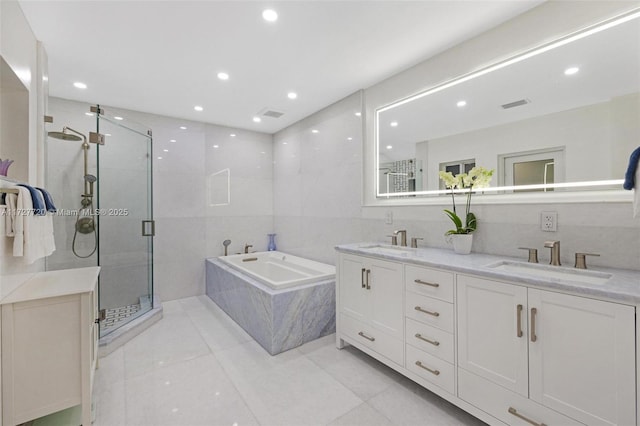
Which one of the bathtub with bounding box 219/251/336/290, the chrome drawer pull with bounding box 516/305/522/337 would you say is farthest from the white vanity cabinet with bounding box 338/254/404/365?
the bathtub with bounding box 219/251/336/290

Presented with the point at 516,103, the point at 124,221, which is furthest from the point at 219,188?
the point at 516,103

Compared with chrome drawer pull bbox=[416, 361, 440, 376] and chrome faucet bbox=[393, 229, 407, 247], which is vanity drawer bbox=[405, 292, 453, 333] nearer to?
chrome drawer pull bbox=[416, 361, 440, 376]

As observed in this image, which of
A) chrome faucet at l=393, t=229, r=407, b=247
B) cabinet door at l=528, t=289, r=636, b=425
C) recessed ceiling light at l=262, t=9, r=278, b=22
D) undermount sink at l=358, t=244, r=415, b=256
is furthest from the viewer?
Answer: chrome faucet at l=393, t=229, r=407, b=247

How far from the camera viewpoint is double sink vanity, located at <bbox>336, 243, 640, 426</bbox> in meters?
1.13

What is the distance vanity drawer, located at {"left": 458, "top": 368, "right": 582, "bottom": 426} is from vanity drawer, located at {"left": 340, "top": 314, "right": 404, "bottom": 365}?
17.6 inches

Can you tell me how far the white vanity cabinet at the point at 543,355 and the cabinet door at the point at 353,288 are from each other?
78 centimetres

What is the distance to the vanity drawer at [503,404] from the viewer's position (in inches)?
50.4

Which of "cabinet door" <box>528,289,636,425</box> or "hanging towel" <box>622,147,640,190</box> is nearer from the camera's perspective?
"cabinet door" <box>528,289,636,425</box>

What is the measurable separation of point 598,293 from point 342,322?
173 centimetres

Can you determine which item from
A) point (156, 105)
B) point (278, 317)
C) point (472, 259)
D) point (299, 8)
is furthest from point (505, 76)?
point (156, 105)

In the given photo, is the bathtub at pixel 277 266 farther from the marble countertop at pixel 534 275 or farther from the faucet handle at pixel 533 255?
the faucet handle at pixel 533 255

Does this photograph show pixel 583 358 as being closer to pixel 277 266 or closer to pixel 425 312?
pixel 425 312

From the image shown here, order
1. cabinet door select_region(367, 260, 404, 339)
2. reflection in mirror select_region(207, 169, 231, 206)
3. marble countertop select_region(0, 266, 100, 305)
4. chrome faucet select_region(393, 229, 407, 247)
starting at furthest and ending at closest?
reflection in mirror select_region(207, 169, 231, 206) < chrome faucet select_region(393, 229, 407, 247) < cabinet door select_region(367, 260, 404, 339) < marble countertop select_region(0, 266, 100, 305)

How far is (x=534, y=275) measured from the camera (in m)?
1.41
